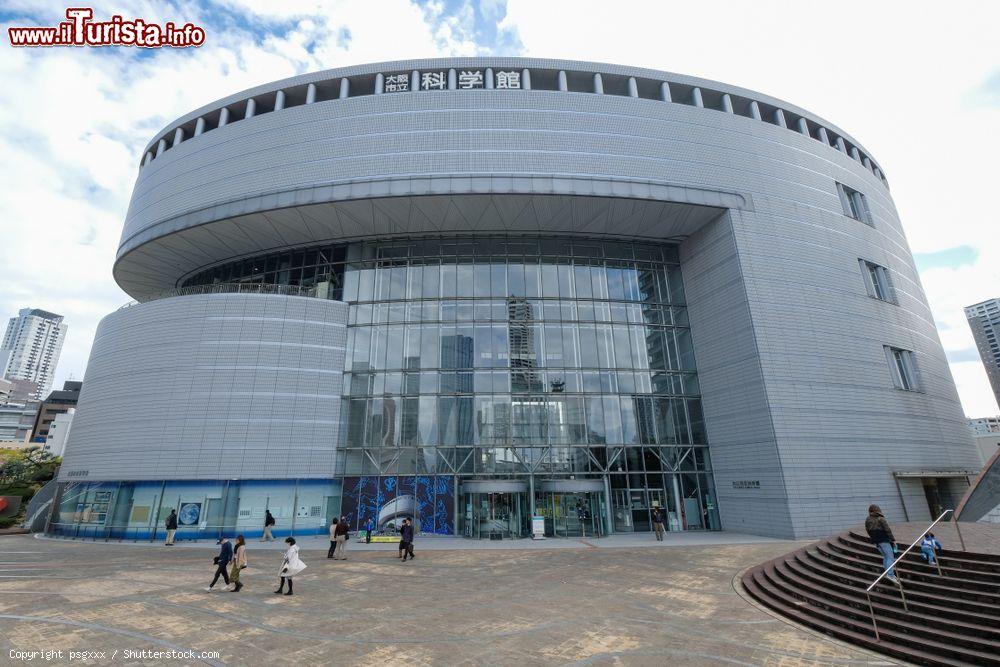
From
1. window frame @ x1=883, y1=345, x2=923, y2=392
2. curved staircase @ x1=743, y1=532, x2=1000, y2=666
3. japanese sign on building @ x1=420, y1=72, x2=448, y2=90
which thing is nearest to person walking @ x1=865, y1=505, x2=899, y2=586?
curved staircase @ x1=743, y1=532, x2=1000, y2=666

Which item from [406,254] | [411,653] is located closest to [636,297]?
[406,254]

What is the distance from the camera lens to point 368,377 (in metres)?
26.2

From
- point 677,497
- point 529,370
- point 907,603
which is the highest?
point 529,370

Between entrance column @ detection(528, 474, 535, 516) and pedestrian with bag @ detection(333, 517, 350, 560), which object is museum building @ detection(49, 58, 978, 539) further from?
pedestrian with bag @ detection(333, 517, 350, 560)

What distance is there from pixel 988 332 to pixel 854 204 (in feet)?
498

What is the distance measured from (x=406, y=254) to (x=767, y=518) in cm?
2443

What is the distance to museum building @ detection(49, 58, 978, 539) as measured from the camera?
23.2 meters

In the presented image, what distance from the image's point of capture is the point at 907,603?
8953 mm

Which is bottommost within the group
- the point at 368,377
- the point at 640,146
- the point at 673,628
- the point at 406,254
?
the point at 673,628

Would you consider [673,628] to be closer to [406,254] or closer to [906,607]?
[906,607]

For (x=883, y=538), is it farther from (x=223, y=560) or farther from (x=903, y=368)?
(x=903, y=368)

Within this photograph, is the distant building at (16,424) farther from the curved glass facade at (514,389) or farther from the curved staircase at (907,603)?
the curved staircase at (907,603)

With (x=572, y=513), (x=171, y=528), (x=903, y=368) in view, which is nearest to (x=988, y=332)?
(x=903, y=368)

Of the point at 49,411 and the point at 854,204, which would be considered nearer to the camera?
the point at 854,204
